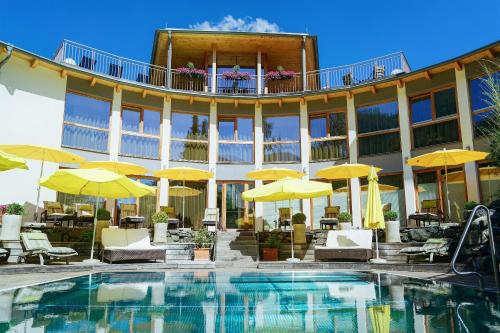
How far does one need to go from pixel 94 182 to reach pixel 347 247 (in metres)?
6.70

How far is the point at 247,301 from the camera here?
508cm

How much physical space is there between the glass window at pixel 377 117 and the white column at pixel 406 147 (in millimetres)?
264

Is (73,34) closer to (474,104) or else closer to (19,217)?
(19,217)

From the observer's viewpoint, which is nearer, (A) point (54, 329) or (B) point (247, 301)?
(A) point (54, 329)

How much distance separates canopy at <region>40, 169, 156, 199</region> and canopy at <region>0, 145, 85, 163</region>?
1.58m

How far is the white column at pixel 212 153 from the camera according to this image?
1584cm

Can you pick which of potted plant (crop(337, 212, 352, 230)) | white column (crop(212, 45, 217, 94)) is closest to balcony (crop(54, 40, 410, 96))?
white column (crop(212, 45, 217, 94))

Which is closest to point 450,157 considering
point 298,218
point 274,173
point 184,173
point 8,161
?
point 298,218

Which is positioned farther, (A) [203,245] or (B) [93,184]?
(A) [203,245]

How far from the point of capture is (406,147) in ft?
47.6

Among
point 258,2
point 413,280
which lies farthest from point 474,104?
point 258,2

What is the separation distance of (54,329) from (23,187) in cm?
1098

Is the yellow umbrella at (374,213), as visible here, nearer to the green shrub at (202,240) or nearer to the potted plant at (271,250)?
the potted plant at (271,250)

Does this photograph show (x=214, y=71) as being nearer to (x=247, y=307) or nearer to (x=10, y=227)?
(x=10, y=227)
